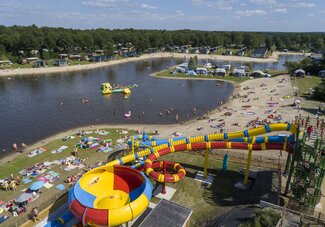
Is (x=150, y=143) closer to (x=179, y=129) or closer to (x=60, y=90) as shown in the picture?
(x=179, y=129)

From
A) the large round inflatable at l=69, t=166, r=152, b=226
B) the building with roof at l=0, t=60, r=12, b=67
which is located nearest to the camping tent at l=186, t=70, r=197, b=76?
the building with roof at l=0, t=60, r=12, b=67

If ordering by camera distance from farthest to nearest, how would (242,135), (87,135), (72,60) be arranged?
(72,60) → (87,135) → (242,135)

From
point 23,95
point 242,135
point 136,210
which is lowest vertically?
point 23,95

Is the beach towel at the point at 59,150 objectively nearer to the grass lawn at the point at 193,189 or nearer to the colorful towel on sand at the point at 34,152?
the grass lawn at the point at 193,189

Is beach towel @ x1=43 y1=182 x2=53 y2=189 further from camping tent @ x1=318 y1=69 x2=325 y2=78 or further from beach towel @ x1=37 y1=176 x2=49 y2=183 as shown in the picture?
camping tent @ x1=318 y1=69 x2=325 y2=78

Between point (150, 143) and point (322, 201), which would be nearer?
point (322, 201)

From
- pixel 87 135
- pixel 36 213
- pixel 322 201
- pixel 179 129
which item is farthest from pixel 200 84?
pixel 36 213

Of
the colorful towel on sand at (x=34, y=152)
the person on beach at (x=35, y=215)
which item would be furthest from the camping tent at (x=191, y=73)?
the person on beach at (x=35, y=215)
